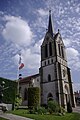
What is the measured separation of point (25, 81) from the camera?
37719 millimetres

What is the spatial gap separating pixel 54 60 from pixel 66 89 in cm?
811

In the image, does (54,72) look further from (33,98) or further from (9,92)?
(9,92)

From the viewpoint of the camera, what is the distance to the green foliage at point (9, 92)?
21297mm

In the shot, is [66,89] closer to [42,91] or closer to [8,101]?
[42,91]

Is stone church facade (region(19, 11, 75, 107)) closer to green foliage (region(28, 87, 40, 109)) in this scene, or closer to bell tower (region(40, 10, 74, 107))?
bell tower (region(40, 10, 74, 107))

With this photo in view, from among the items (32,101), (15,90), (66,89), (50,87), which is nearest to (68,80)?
(66,89)

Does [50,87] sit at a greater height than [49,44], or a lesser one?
lesser

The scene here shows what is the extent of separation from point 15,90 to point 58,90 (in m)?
12.7

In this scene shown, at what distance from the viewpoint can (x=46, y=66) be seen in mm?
38406

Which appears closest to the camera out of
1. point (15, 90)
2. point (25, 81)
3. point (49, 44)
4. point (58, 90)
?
point (15, 90)

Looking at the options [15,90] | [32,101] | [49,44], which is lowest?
[32,101]

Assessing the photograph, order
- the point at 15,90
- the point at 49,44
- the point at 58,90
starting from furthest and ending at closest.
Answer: the point at 49,44, the point at 58,90, the point at 15,90

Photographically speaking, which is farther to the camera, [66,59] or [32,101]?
[66,59]

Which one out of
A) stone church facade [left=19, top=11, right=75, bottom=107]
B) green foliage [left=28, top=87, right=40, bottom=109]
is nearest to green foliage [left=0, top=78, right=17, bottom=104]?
green foliage [left=28, top=87, right=40, bottom=109]
